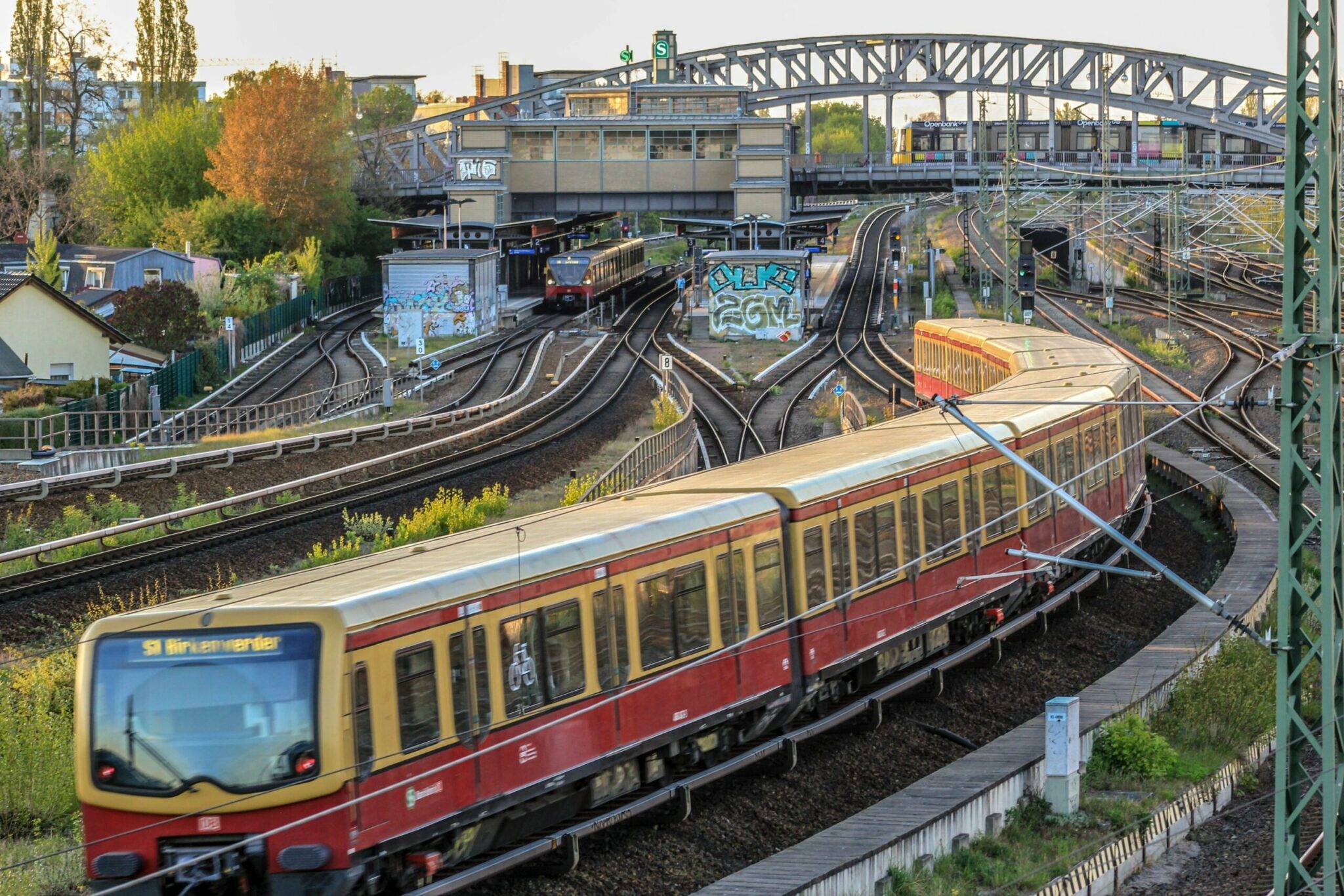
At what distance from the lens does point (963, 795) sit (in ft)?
47.4

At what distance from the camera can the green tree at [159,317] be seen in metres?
54.3

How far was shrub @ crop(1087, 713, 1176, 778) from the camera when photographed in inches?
645

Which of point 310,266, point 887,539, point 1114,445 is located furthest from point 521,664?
point 310,266

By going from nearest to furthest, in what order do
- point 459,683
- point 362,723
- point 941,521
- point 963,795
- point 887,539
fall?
1. point 362,723
2. point 459,683
3. point 963,795
4. point 887,539
5. point 941,521

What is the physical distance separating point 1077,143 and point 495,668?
300 feet

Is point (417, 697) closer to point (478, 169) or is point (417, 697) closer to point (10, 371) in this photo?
point (10, 371)

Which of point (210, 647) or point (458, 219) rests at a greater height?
point (458, 219)

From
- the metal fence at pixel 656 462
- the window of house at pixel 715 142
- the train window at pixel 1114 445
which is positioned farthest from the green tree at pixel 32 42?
the train window at pixel 1114 445

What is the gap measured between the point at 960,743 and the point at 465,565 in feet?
23.2

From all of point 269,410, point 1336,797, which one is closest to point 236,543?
point 1336,797

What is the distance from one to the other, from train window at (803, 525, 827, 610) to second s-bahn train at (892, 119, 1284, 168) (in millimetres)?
81821

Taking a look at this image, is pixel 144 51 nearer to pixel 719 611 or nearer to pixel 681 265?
pixel 681 265

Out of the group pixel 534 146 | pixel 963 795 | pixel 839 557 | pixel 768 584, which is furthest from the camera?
pixel 534 146


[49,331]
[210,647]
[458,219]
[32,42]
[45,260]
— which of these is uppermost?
[32,42]
